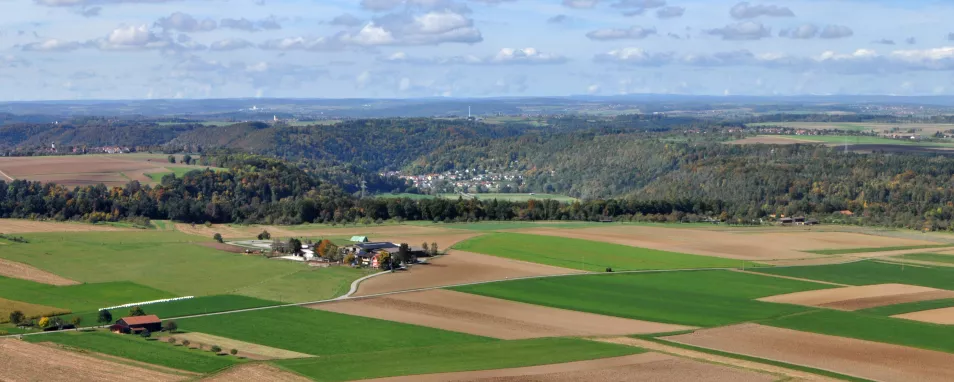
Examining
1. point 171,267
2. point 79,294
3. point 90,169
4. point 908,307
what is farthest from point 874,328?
point 90,169

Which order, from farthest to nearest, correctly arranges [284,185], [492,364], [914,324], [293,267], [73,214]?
[284,185]
[73,214]
[293,267]
[914,324]
[492,364]

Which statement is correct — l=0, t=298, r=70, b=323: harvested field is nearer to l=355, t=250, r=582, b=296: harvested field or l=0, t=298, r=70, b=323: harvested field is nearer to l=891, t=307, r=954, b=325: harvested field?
l=355, t=250, r=582, b=296: harvested field

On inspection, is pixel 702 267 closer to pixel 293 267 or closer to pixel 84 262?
pixel 293 267

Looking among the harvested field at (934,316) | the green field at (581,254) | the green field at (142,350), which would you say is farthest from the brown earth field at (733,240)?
the green field at (142,350)

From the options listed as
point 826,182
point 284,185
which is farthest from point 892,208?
point 284,185

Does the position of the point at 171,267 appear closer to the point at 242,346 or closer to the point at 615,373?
the point at 242,346

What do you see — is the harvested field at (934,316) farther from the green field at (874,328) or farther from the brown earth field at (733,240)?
the brown earth field at (733,240)

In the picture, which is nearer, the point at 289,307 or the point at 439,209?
the point at 289,307
